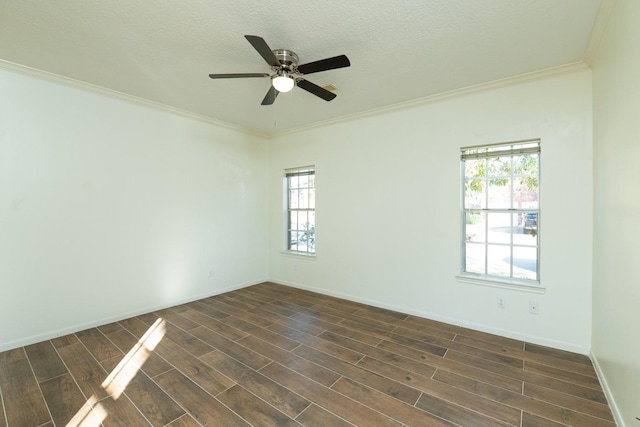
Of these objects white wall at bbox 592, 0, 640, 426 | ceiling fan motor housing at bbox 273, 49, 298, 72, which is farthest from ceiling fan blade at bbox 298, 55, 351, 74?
white wall at bbox 592, 0, 640, 426

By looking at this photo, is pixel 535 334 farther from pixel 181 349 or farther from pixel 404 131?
pixel 181 349

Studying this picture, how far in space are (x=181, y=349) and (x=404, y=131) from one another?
11.8 feet

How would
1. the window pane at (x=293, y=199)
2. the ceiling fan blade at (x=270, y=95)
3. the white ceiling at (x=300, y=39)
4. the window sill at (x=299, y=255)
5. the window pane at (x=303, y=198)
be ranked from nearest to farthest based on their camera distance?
the white ceiling at (x=300, y=39) < the ceiling fan blade at (x=270, y=95) < the window sill at (x=299, y=255) < the window pane at (x=303, y=198) < the window pane at (x=293, y=199)

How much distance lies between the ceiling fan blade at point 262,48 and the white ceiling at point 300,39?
295 mm

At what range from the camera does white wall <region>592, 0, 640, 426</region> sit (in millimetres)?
1539

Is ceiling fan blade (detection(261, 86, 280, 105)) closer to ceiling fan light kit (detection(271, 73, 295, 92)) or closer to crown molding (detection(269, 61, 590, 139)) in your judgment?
ceiling fan light kit (detection(271, 73, 295, 92))

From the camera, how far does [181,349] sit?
Result: 2.70 meters

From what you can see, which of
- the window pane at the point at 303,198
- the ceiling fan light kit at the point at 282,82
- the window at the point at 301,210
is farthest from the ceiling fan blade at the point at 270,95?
the window pane at the point at 303,198

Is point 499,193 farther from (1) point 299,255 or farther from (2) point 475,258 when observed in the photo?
(1) point 299,255

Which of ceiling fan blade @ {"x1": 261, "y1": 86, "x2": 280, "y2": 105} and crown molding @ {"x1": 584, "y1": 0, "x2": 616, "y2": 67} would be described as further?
ceiling fan blade @ {"x1": 261, "y1": 86, "x2": 280, "y2": 105}

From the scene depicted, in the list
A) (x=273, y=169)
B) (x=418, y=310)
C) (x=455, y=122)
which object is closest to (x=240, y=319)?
(x=418, y=310)

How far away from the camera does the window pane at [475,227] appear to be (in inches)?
127

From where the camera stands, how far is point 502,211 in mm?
3076

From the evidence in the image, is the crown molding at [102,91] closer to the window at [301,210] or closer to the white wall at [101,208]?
the white wall at [101,208]
